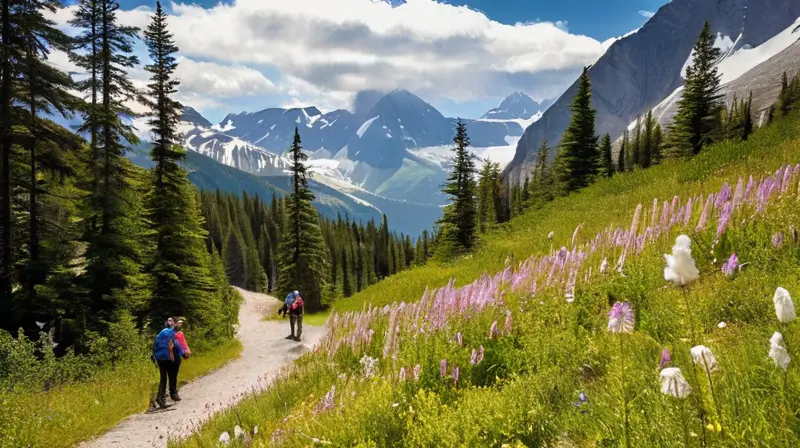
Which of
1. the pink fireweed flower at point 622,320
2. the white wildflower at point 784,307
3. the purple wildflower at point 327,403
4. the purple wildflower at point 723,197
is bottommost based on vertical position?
the purple wildflower at point 327,403

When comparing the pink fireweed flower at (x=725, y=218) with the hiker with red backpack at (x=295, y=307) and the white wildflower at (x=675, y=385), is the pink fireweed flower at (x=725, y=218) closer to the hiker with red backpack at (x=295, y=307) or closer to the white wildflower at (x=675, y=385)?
the white wildflower at (x=675, y=385)

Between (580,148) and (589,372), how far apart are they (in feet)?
117

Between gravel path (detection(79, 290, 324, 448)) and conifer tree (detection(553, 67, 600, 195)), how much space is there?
25242mm

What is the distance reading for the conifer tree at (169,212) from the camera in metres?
22.0

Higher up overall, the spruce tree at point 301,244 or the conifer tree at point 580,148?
the conifer tree at point 580,148

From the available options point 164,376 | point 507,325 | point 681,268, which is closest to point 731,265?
point 507,325

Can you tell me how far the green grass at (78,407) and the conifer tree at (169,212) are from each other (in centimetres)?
576

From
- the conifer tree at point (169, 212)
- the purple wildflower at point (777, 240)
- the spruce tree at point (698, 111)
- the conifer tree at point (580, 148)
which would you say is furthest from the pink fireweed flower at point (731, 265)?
the spruce tree at point (698, 111)

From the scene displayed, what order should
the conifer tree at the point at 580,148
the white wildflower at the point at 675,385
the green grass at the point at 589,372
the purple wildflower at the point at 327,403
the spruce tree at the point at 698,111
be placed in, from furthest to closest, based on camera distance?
the conifer tree at the point at 580,148, the spruce tree at the point at 698,111, the purple wildflower at the point at 327,403, the green grass at the point at 589,372, the white wildflower at the point at 675,385

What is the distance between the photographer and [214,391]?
14.3 meters

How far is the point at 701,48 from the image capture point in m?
41.2

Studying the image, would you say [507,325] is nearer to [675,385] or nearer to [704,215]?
[704,215]

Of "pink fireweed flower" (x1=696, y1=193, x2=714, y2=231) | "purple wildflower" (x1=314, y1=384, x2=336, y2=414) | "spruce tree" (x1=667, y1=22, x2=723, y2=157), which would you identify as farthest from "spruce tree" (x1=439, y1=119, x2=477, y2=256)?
"purple wildflower" (x1=314, y1=384, x2=336, y2=414)

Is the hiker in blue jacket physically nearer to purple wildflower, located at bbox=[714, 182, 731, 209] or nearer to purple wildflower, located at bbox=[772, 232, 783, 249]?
purple wildflower, located at bbox=[714, 182, 731, 209]
